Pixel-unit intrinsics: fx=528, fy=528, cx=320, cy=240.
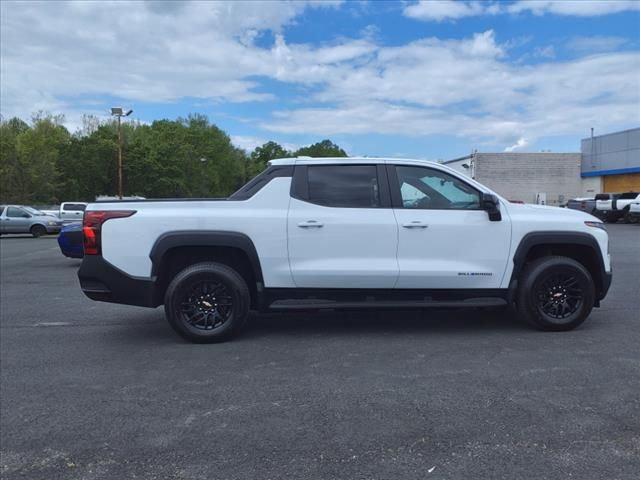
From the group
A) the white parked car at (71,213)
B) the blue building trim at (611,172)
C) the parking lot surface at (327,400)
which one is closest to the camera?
the parking lot surface at (327,400)

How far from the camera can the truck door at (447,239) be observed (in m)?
5.48

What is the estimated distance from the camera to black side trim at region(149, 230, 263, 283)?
5289 mm

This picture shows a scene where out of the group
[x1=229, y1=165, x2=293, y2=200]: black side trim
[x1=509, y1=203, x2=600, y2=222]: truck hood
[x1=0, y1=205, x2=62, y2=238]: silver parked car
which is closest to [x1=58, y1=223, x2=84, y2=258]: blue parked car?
[x1=229, y1=165, x2=293, y2=200]: black side trim

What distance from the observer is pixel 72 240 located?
1050cm

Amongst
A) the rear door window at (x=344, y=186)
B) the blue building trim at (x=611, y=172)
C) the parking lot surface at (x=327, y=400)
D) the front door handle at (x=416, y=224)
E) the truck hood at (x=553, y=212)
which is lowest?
the parking lot surface at (x=327, y=400)

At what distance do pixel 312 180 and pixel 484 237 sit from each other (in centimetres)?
191

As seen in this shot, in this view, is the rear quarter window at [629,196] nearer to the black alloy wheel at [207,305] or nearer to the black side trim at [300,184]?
the black side trim at [300,184]

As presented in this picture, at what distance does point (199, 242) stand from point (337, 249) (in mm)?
1399

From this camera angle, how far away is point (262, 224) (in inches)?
212

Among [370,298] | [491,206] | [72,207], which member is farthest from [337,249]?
[72,207]

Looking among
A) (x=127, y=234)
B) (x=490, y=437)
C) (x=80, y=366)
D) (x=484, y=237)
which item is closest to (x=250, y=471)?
(x=490, y=437)

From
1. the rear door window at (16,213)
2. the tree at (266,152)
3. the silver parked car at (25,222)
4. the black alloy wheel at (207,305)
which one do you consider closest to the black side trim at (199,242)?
the black alloy wheel at (207,305)

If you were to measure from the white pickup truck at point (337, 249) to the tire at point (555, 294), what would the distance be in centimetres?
1

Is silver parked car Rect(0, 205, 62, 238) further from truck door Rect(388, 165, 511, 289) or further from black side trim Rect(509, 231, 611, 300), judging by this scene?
black side trim Rect(509, 231, 611, 300)
